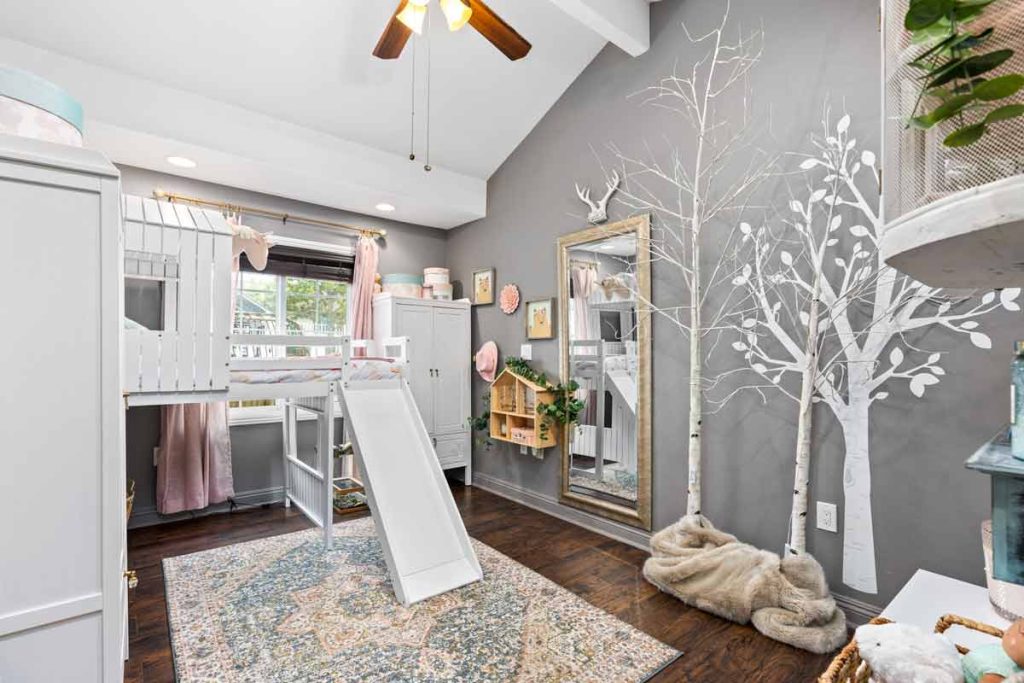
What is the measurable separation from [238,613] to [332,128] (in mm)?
2899

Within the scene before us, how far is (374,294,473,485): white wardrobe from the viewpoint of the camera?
399 cm

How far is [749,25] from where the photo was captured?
2514 millimetres

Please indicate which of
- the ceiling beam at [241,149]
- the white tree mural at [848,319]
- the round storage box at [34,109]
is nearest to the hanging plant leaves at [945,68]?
the round storage box at [34,109]

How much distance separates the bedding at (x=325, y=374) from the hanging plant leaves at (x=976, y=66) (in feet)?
8.96

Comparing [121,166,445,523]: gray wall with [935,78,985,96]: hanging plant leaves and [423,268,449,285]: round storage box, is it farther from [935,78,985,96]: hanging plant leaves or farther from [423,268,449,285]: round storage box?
[935,78,985,96]: hanging plant leaves

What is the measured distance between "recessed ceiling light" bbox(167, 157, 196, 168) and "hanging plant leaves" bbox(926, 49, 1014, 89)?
11.9ft

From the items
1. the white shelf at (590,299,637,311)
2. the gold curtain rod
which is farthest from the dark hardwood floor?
the gold curtain rod

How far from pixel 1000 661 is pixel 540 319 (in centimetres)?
312

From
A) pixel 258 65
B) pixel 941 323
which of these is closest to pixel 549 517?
pixel 941 323

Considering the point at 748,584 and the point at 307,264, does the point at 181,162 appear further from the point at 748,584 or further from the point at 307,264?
the point at 748,584

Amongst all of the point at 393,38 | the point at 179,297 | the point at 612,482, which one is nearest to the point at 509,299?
the point at 612,482

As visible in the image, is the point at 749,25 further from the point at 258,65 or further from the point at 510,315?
the point at 258,65

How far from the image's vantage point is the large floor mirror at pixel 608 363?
116 inches

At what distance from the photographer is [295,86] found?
2959 mm
